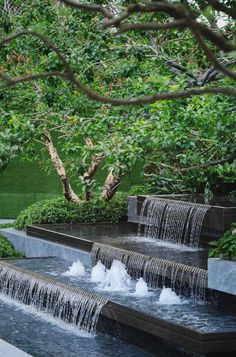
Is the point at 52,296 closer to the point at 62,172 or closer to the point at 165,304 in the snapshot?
the point at 165,304

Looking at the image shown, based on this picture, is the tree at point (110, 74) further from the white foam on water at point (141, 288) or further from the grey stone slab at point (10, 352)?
the grey stone slab at point (10, 352)

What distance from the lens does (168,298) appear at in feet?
28.1

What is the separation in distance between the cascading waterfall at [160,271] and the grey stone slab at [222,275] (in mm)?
404

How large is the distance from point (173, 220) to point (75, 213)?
286 cm

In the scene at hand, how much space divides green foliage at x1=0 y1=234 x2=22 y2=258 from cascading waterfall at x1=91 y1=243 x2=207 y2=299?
8.50 feet

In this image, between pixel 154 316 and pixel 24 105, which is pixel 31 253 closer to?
pixel 24 105

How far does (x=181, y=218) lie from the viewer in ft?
37.6

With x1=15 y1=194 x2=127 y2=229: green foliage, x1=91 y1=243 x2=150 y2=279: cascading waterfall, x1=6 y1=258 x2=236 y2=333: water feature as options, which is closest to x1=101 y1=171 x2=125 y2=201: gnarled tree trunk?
x1=15 y1=194 x2=127 y2=229: green foliage

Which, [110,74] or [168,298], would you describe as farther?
[110,74]

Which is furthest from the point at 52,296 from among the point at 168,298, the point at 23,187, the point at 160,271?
the point at 23,187

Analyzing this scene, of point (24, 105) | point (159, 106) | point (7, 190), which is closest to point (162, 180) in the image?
point (24, 105)

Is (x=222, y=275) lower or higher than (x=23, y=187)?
lower

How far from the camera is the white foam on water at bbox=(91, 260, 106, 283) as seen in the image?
1020 centimetres

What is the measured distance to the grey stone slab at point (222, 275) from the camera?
26.3 ft
